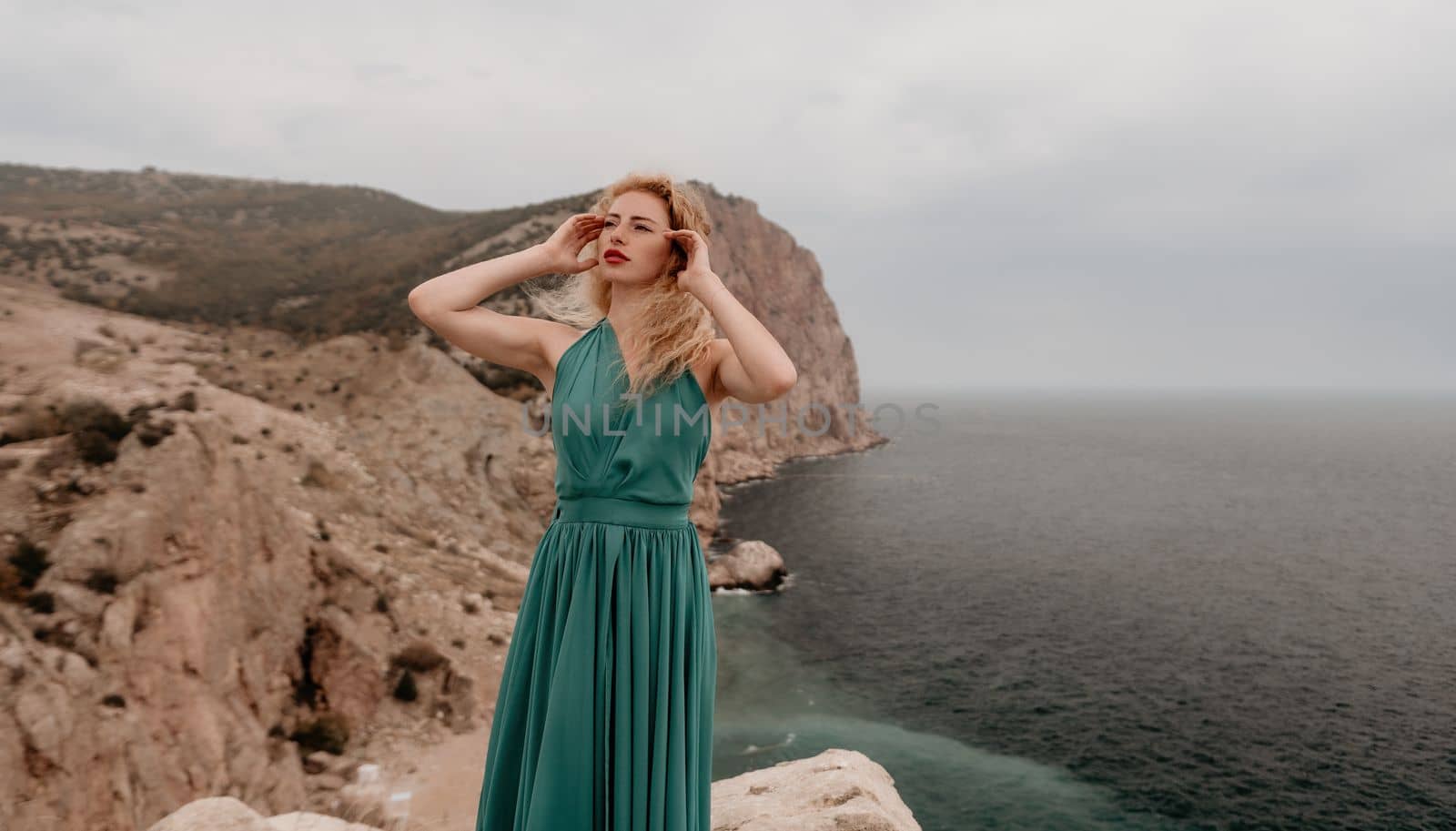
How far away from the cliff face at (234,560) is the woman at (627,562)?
31.0ft

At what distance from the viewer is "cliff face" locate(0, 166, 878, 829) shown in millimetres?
9672

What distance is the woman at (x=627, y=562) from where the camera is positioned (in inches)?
98.5

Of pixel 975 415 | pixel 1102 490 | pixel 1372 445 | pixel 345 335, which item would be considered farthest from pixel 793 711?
pixel 975 415

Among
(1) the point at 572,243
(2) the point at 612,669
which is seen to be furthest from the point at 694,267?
(2) the point at 612,669

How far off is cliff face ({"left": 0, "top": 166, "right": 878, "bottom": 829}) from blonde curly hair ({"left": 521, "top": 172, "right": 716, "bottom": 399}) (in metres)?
9.78

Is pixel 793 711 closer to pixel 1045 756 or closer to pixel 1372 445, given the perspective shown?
pixel 1045 756

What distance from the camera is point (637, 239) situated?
9.10 ft

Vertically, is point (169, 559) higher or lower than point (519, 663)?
lower

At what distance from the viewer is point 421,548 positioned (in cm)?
2152

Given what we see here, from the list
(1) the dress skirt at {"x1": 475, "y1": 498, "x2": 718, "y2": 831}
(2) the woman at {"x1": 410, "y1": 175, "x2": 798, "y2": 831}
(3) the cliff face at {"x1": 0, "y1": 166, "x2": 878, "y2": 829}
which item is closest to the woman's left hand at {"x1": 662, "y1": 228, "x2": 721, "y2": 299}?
(2) the woman at {"x1": 410, "y1": 175, "x2": 798, "y2": 831}

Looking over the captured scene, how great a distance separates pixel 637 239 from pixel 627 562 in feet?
3.92

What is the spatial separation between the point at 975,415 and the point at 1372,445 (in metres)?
74.8

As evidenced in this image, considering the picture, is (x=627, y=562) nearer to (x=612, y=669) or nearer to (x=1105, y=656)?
(x=612, y=669)

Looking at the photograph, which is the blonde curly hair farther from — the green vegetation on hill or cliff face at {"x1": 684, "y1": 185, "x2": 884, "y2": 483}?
cliff face at {"x1": 684, "y1": 185, "x2": 884, "y2": 483}
